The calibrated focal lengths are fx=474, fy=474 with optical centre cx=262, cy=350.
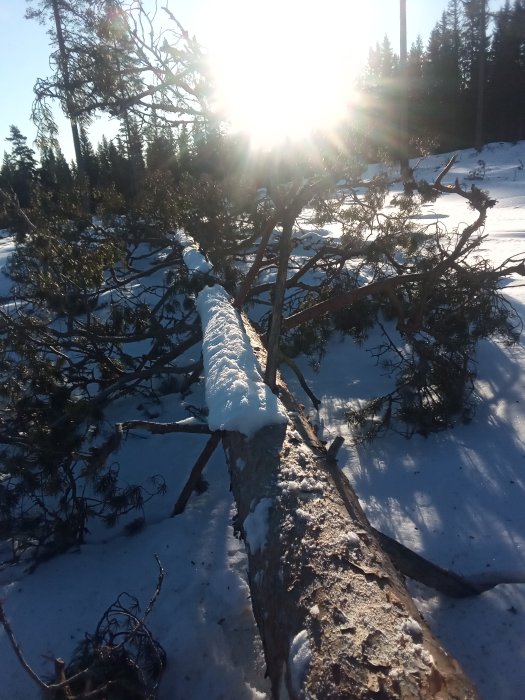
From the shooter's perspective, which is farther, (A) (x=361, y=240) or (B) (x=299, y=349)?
(A) (x=361, y=240)

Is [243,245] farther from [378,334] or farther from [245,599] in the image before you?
[245,599]

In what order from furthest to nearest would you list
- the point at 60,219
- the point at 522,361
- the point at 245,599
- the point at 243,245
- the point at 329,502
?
the point at 60,219 < the point at 243,245 < the point at 522,361 < the point at 245,599 < the point at 329,502

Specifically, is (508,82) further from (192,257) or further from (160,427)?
(160,427)

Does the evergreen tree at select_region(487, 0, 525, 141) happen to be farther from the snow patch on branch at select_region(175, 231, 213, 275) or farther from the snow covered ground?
the snow covered ground

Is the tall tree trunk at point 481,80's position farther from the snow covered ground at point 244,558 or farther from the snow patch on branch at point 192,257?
the snow covered ground at point 244,558

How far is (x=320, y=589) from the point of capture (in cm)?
120

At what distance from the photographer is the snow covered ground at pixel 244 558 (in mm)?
1911

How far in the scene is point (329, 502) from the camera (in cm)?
152

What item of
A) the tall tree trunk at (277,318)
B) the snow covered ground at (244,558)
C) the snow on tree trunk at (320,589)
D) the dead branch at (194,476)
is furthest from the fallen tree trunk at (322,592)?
the dead branch at (194,476)

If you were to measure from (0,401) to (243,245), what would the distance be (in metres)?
2.89

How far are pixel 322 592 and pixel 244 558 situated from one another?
1.36 m

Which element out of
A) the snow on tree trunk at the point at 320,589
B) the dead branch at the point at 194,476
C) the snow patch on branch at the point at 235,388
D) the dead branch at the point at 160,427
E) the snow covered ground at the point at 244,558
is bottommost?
the snow covered ground at the point at 244,558

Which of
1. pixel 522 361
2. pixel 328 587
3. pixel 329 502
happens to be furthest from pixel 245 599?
pixel 522 361

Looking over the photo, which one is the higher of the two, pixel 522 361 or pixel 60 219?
pixel 60 219
